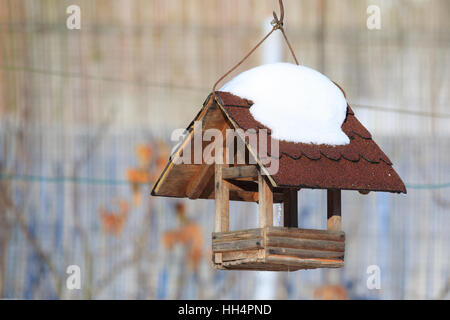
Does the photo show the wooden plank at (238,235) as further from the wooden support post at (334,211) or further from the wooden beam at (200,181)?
the wooden support post at (334,211)

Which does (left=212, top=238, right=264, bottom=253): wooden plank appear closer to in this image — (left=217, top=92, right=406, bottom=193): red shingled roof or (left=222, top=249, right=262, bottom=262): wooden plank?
(left=222, top=249, right=262, bottom=262): wooden plank

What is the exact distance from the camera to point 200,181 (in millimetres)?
6676

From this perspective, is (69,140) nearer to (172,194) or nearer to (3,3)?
(3,3)

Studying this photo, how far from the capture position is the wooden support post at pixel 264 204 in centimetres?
609

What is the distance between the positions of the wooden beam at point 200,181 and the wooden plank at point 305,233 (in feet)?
2.62

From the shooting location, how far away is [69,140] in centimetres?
932

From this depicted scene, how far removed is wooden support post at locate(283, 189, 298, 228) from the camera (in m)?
6.76

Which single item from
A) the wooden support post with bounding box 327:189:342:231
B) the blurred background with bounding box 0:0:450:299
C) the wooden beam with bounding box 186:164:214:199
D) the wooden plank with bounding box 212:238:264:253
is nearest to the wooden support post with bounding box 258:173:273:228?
the wooden plank with bounding box 212:238:264:253

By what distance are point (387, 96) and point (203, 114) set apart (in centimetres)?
362

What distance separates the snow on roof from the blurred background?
2982mm

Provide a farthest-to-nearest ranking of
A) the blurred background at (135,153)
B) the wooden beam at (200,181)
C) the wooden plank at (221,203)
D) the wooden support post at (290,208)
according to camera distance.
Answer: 1. the blurred background at (135,153)
2. the wooden support post at (290,208)
3. the wooden beam at (200,181)
4. the wooden plank at (221,203)

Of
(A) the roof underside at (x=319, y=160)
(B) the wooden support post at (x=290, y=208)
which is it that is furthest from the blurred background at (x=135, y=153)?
(A) the roof underside at (x=319, y=160)
